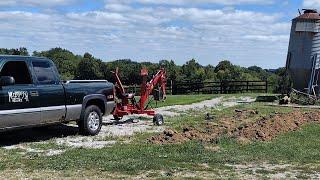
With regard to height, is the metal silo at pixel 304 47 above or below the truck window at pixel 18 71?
above

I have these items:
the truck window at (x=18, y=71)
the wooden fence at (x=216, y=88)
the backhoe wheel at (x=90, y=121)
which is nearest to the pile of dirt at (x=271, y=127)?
the backhoe wheel at (x=90, y=121)

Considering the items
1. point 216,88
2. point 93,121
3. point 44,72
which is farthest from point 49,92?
point 216,88

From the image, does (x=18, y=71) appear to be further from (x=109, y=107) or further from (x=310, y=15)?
(x=310, y=15)

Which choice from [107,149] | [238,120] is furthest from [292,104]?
[107,149]

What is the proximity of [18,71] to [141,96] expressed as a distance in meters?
6.21

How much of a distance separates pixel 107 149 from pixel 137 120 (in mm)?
7211

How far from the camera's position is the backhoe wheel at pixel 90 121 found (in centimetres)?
1520

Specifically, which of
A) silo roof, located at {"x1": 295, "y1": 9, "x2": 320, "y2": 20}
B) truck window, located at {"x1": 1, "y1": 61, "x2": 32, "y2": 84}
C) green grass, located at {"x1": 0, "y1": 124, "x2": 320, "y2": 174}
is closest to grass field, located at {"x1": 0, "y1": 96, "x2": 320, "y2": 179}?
green grass, located at {"x1": 0, "y1": 124, "x2": 320, "y2": 174}

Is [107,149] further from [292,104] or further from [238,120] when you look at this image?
[292,104]

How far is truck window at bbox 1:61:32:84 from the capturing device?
13266mm

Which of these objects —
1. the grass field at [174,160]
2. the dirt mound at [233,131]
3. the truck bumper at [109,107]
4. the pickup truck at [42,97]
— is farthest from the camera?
the truck bumper at [109,107]

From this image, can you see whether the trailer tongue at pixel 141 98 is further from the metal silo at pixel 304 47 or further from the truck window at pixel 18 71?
the metal silo at pixel 304 47

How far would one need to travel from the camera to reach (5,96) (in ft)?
40.5

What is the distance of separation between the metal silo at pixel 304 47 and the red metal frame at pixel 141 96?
70.4 ft
